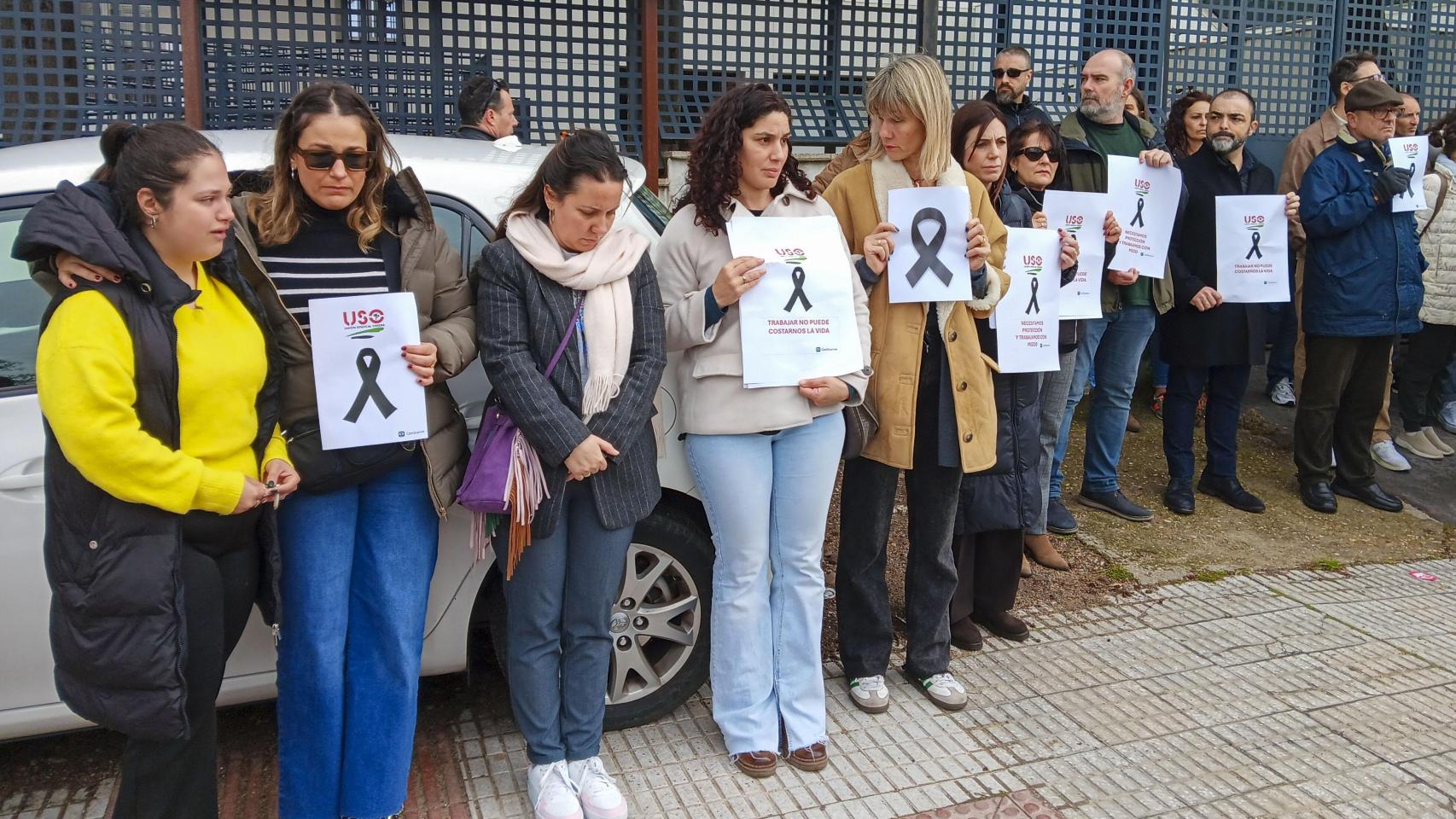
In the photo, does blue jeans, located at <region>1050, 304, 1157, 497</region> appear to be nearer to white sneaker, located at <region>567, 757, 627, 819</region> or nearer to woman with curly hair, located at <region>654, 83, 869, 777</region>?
woman with curly hair, located at <region>654, 83, 869, 777</region>

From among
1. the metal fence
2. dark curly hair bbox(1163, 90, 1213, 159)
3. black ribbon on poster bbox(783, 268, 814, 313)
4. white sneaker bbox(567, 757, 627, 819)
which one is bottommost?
white sneaker bbox(567, 757, 627, 819)

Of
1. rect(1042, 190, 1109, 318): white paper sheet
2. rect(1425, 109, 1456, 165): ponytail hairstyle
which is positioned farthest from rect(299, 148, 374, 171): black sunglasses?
rect(1425, 109, 1456, 165): ponytail hairstyle

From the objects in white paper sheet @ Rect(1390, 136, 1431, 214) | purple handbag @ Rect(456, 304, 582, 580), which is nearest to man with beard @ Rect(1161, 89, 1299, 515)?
white paper sheet @ Rect(1390, 136, 1431, 214)

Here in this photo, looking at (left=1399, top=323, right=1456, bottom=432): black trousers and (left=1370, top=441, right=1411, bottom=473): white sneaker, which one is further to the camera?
(left=1399, top=323, right=1456, bottom=432): black trousers

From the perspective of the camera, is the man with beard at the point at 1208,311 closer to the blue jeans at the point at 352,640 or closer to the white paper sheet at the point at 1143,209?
the white paper sheet at the point at 1143,209

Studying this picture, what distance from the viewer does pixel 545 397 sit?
3.00 metres

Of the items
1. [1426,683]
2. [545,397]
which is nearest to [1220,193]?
[1426,683]

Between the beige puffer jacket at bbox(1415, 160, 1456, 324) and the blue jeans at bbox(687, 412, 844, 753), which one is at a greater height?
the beige puffer jacket at bbox(1415, 160, 1456, 324)

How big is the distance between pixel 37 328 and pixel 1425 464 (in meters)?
7.53

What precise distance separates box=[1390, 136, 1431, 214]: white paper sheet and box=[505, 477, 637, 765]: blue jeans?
4.85 m

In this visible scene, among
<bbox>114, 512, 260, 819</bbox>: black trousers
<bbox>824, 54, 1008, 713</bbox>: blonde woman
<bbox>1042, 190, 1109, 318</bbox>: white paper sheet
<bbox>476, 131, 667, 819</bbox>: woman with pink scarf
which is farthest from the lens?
<bbox>1042, 190, 1109, 318</bbox>: white paper sheet

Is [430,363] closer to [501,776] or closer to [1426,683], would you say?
[501,776]

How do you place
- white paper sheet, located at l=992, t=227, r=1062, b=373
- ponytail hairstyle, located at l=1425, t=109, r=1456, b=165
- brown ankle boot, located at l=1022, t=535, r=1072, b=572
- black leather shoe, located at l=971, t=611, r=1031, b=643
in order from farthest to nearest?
ponytail hairstyle, located at l=1425, t=109, r=1456, b=165 < brown ankle boot, located at l=1022, t=535, r=1072, b=572 < black leather shoe, located at l=971, t=611, r=1031, b=643 < white paper sheet, located at l=992, t=227, r=1062, b=373

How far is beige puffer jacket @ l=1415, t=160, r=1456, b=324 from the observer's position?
678 cm
